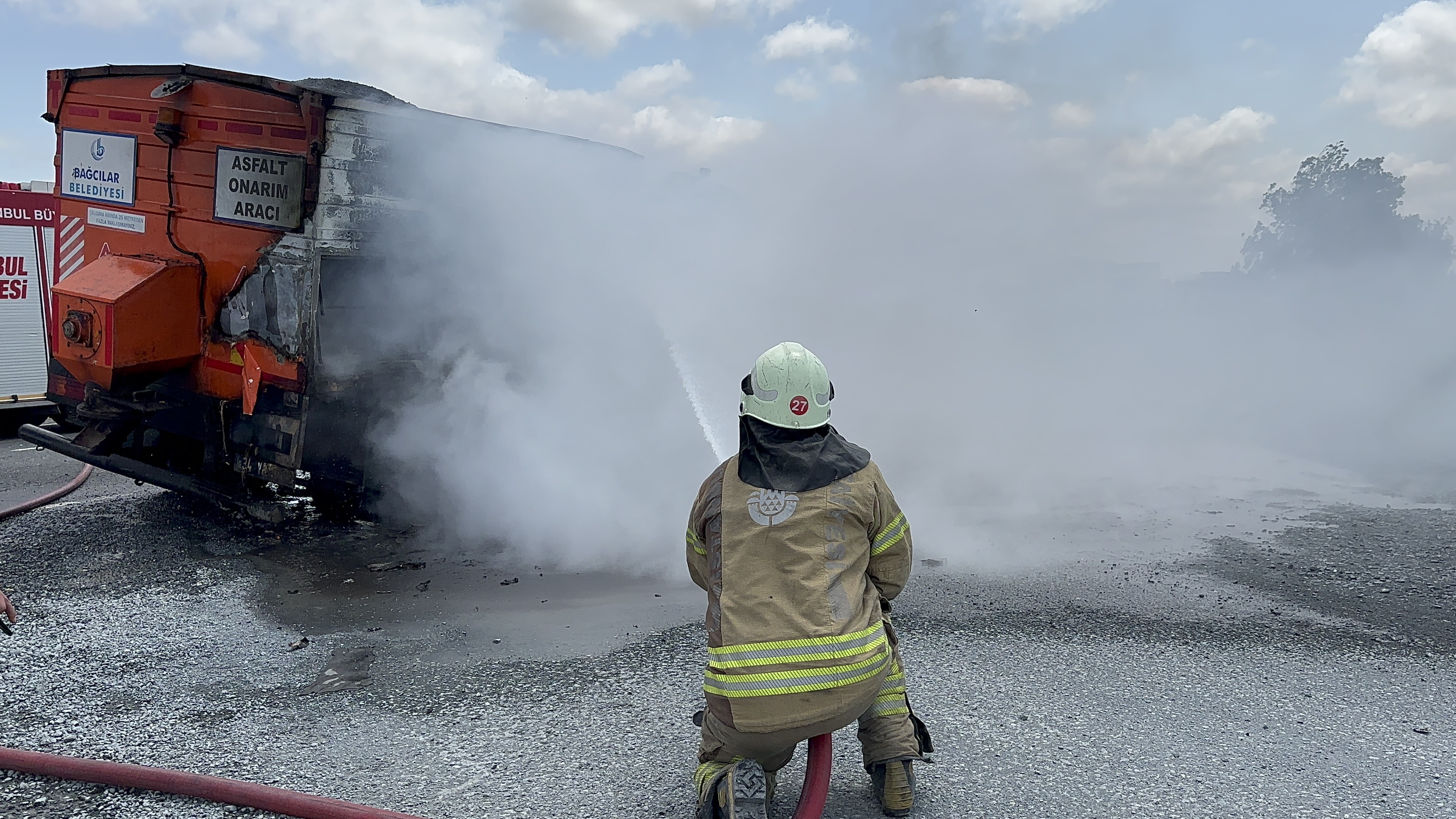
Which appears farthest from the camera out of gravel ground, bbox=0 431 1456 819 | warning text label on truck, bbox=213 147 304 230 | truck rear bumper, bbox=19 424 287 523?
truck rear bumper, bbox=19 424 287 523

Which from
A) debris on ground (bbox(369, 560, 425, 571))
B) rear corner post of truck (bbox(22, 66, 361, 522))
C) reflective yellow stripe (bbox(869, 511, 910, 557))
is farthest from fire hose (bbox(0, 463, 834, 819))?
rear corner post of truck (bbox(22, 66, 361, 522))

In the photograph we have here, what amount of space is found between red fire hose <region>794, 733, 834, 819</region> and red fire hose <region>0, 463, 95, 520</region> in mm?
5656

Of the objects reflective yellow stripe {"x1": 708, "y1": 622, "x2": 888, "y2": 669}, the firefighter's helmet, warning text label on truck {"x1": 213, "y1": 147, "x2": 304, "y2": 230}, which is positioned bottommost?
reflective yellow stripe {"x1": 708, "y1": 622, "x2": 888, "y2": 669}

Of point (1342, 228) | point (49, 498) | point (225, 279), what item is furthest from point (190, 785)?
point (1342, 228)

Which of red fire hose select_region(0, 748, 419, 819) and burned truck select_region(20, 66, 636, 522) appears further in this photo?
burned truck select_region(20, 66, 636, 522)

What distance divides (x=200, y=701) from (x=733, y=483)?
247 cm

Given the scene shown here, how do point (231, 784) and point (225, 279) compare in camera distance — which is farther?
point (225, 279)

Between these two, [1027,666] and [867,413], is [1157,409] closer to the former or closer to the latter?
[867,413]

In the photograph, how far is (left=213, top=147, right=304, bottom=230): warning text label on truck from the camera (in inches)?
213

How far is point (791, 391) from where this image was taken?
264cm

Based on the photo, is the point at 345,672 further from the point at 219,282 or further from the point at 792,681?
the point at 219,282

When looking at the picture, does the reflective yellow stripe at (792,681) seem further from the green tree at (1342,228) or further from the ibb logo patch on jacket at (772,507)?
the green tree at (1342,228)

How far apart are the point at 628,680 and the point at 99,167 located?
5.08 meters

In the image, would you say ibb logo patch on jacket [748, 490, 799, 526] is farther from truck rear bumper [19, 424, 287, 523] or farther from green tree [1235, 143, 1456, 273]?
green tree [1235, 143, 1456, 273]
